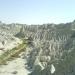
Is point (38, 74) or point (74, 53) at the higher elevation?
point (74, 53)

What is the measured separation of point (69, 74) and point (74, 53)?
3446 mm

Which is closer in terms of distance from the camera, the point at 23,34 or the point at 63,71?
the point at 63,71

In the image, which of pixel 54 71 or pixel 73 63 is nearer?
pixel 73 63

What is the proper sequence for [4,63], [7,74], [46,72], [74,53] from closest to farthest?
[74,53] < [46,72] < [7,74] < [4,63]

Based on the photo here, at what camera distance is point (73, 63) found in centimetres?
2170

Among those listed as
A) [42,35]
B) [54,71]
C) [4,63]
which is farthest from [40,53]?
[42,35]

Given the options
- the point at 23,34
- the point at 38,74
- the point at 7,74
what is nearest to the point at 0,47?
the point at 7,74

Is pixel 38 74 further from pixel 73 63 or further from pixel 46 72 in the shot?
pixel 73 63

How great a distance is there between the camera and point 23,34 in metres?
149

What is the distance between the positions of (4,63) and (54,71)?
31656 millimetres

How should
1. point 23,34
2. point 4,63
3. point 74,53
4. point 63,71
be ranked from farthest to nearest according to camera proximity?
point 23,34, point 4,63, point 74,53, point 63,71

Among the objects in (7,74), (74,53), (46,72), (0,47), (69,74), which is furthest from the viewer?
(0,47)

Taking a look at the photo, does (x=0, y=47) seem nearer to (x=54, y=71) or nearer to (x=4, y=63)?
(x=4, y=63)

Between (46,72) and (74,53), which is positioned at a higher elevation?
(74,53)
